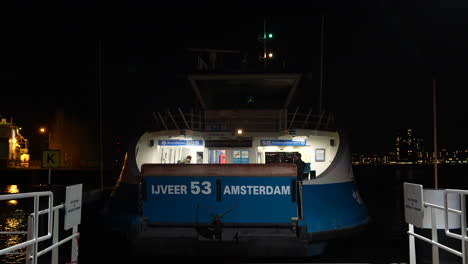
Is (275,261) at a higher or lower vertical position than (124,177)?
lower

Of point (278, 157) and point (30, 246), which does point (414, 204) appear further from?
point (278, 157)

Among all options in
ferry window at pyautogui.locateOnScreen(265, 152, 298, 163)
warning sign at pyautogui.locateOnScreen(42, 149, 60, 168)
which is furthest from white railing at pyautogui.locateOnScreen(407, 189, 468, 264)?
warning sign at pyautogui.locateOnScreen(42, 149, 60, 168)

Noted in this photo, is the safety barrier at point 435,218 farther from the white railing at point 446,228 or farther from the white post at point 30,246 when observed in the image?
the white post at point 30,246

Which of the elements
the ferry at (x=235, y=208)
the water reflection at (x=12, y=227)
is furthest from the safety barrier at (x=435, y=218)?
the water reflection at (x=12, y=227)

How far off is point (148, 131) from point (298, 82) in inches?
203

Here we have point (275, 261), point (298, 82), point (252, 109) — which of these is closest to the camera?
point (275, 261)

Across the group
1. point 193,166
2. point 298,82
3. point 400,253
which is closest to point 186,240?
point 193,166

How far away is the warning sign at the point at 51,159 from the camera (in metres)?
15.9

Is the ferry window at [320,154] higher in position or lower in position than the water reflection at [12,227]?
Result: higher

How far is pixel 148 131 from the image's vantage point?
518 inches

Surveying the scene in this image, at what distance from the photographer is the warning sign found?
52.1 feet

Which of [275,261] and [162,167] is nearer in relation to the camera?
[162,167]

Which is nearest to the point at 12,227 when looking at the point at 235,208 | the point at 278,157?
the point at 278,157

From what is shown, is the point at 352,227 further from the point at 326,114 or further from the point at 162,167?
the point at 326,114
